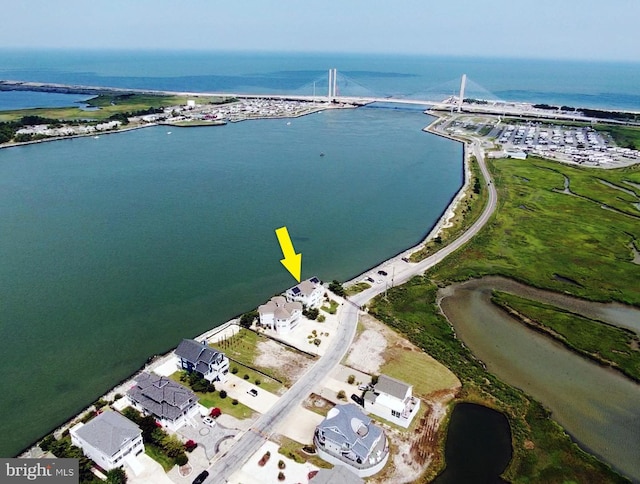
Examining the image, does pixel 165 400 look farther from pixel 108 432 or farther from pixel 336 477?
pixel 336 477

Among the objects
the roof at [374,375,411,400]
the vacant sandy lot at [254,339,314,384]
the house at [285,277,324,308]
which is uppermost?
the house at [285,277,324,308]

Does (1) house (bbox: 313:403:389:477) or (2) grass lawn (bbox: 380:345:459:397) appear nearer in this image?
(1) house (bbox: 313:403:389:477)

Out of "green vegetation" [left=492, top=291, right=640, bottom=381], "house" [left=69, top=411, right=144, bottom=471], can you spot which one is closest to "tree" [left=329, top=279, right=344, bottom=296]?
"green vegetation" [left=492, top=291, right=640, bottom=381]

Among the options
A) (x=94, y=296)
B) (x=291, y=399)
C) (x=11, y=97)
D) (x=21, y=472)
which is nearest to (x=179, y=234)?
(x=94, y=296)

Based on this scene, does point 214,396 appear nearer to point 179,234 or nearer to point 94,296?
point 94,296

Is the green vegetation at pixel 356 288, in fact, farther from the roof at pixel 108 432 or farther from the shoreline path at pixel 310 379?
the roof at pixel 108 432

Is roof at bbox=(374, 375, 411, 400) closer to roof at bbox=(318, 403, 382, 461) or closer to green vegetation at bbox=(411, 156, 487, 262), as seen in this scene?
roof at bbox=(318, 403, 382, 461)

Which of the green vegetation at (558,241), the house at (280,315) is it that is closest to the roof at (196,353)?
the house at (280,315)
